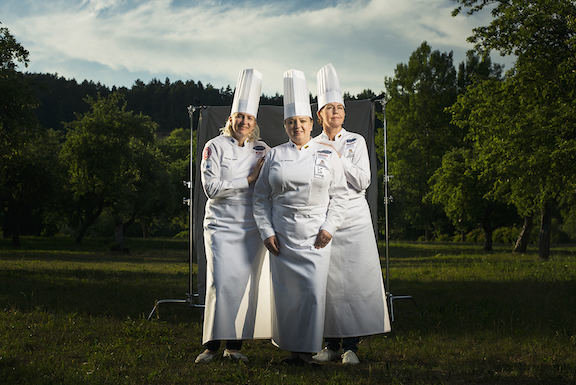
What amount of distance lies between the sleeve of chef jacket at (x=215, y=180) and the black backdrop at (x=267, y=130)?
2860 mm

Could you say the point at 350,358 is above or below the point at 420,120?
below

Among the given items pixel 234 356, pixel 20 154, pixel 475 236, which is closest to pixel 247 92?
pixel 234 356

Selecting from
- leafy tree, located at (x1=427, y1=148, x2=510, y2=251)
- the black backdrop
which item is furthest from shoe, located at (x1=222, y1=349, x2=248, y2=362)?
leafy tree, located at (x1=427, y1=148, x2=510, y2=251)

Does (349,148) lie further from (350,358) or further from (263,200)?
(350,358)

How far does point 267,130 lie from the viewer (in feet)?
28.4

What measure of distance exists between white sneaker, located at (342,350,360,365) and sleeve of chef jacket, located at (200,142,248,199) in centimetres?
185

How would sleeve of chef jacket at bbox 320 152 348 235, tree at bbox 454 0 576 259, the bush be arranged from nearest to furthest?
sleeve of chef jacket at bbox 320 152 348 235 < tree at bbox 454 0 576 259 < the bush

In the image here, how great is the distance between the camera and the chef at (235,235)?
5.58 meters

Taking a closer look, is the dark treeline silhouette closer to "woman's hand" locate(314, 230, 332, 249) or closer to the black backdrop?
the black backdrop

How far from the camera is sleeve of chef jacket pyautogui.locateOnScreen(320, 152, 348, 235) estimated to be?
533 centimetres

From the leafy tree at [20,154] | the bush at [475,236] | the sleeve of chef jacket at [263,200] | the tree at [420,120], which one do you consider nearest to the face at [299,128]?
the sleeve of chef jacket at [263,200]

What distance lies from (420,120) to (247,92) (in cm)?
3892

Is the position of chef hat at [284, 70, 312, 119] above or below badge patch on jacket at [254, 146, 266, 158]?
above

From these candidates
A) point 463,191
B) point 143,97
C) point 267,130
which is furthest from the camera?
point 143,97
